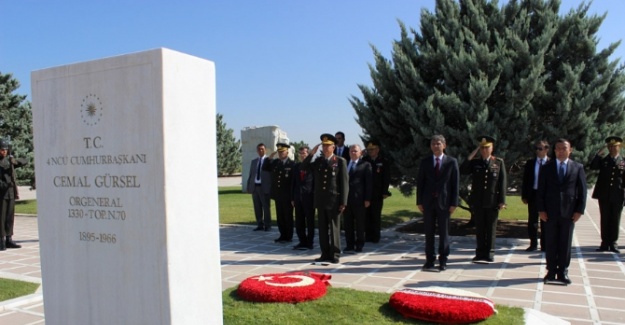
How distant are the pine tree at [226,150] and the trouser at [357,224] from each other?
32.5 metres

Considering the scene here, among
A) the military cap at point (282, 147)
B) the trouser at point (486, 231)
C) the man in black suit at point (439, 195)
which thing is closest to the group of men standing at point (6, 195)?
the military cap at point (282, 147)

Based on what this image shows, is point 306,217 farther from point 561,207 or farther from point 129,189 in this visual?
point 129,189

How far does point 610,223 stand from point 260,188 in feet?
21.6

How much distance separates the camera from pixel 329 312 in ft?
15.0

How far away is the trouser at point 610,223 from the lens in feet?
25.7

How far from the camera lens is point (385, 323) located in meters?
4.29

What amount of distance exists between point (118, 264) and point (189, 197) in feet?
2.04

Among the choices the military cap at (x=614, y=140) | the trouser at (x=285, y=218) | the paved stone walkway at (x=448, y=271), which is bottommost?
the paved stone walkway at (x=448, y=271)

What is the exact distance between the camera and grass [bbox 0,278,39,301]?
539cm

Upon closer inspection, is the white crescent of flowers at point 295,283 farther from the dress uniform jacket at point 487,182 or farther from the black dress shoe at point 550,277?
the dress uniform jacket at point 487,182

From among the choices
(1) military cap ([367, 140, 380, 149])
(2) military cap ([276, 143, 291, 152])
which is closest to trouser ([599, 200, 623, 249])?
(1) military cap ([367, 140, 380, 149])

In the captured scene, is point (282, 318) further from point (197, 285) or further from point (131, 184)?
point (131, 184)

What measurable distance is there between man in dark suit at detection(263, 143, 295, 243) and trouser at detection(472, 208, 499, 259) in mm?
3466

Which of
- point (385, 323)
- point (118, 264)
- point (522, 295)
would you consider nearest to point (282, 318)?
point (385, 323)
